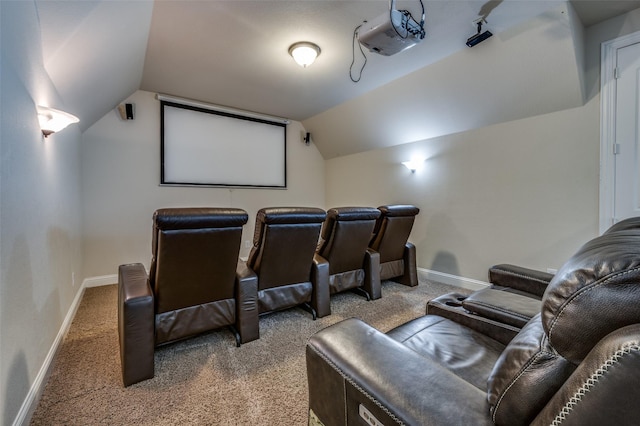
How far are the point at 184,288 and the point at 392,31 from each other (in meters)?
2.30

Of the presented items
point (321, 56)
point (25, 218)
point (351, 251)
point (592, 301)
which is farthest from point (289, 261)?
point (321, 56)

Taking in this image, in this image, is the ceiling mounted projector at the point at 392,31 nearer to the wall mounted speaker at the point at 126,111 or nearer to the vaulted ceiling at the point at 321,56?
the vaulted ceiling at the point at 321,56

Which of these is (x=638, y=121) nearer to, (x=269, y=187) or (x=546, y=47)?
(x=546, y=47)

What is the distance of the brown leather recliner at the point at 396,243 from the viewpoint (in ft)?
10.2

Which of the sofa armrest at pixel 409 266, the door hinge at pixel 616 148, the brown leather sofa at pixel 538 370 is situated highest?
the door hinge at pixel 616 148

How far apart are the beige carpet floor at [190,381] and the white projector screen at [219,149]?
2.46 m

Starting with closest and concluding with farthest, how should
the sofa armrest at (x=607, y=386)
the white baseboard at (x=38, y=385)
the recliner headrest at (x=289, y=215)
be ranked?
the sofa armrest at (x=607, y=386) < the white baseboard at (x=38, y=385) < the recliner headrest at (x=289, y=215)

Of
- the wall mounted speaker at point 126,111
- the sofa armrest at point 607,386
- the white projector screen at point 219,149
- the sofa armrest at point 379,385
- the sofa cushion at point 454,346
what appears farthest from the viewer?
the white projector screen at point 219,149

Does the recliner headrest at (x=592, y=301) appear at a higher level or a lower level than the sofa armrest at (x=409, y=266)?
higher

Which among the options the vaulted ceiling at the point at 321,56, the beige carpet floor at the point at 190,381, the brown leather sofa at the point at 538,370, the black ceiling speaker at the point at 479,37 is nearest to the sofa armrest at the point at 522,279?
the beige carpet floor at the point at 190,381

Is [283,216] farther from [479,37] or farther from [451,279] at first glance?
[451,279]

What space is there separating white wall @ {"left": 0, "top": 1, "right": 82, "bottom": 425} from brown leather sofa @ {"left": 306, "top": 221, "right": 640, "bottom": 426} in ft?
4.59

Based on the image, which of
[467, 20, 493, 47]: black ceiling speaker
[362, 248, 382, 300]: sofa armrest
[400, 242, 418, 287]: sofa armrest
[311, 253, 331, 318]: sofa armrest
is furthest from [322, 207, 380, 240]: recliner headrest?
[467, 20, 493, 47]: black ceiling speaker

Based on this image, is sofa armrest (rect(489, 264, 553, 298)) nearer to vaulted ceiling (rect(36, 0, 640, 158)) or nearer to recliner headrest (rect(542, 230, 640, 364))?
recliner headrest (rect(542, 230, 640, 364))
